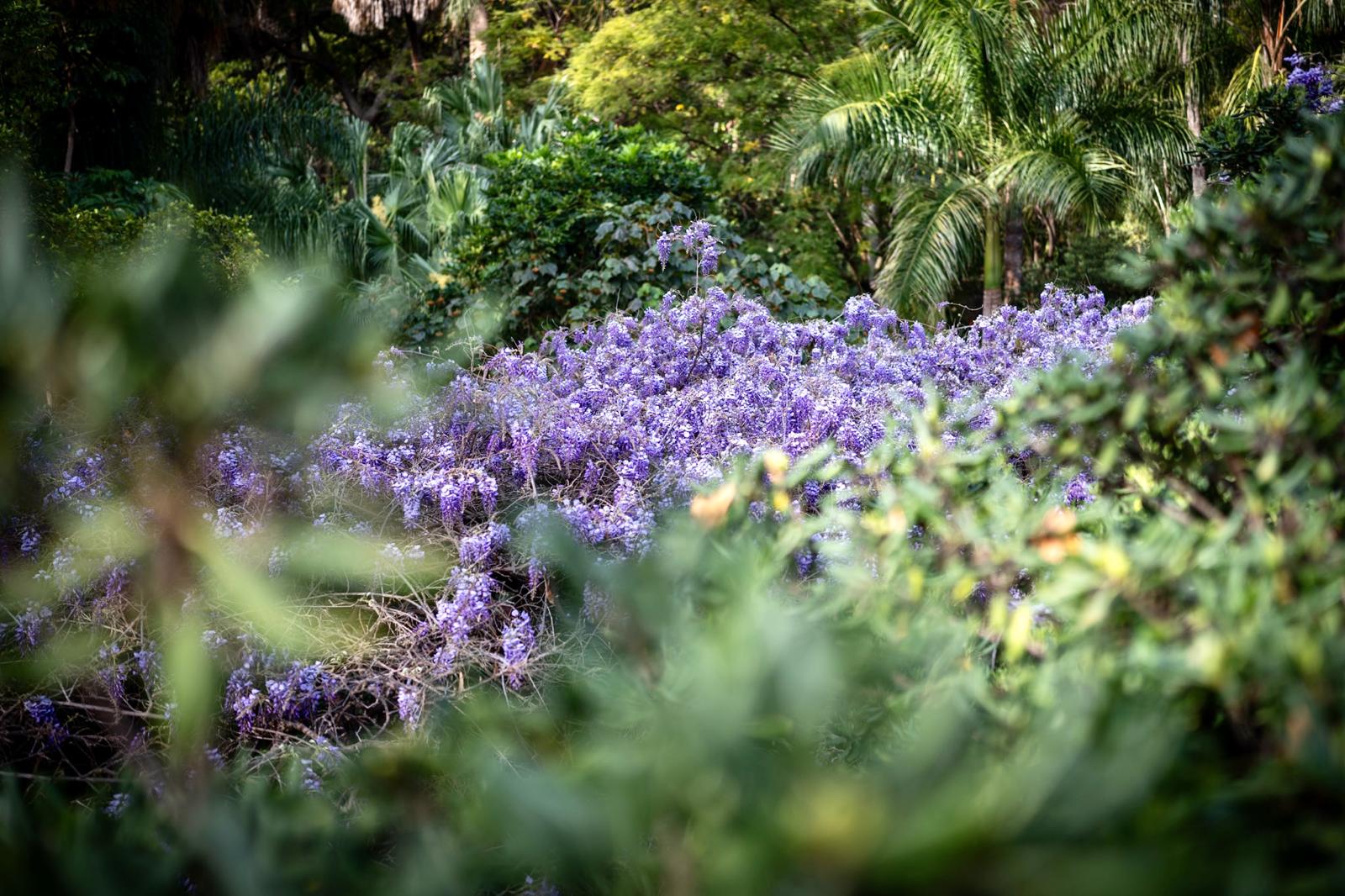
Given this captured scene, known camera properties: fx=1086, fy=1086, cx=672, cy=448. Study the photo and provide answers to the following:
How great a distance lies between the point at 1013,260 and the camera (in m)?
14.4

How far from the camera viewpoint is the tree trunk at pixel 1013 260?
14.0m

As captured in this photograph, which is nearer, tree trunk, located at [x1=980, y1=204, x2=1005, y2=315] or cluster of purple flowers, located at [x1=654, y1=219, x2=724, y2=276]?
cluster of purple flowers, located at [x1=654, y1=219, x2=724, y2=276]

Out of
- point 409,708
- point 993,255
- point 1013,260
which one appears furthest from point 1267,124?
point 1013,260

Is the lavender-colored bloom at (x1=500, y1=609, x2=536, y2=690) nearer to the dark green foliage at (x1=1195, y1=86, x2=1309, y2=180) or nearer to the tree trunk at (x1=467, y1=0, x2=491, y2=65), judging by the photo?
the dark green foliage at (x1=1195, y1=86, x2=1309, y2=180)

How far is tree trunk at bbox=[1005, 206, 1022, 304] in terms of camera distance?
46.0 ft

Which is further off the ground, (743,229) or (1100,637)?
(1100,637)

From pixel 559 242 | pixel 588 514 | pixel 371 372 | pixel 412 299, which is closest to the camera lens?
pixel 371 372

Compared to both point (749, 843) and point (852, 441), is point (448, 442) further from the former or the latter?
point (749, 843)

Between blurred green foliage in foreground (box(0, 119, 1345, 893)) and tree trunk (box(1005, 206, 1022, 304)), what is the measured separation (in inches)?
517

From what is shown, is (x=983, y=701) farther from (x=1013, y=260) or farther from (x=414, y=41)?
(x=414, y=41)

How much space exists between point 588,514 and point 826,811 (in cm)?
269

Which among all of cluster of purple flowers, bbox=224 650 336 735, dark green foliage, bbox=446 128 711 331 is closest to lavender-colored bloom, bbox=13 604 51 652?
cluster of purple flowers, bbox=224 650 336 735

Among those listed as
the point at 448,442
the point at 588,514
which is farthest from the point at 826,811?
the point at 448,442

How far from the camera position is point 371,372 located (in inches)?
30.1
